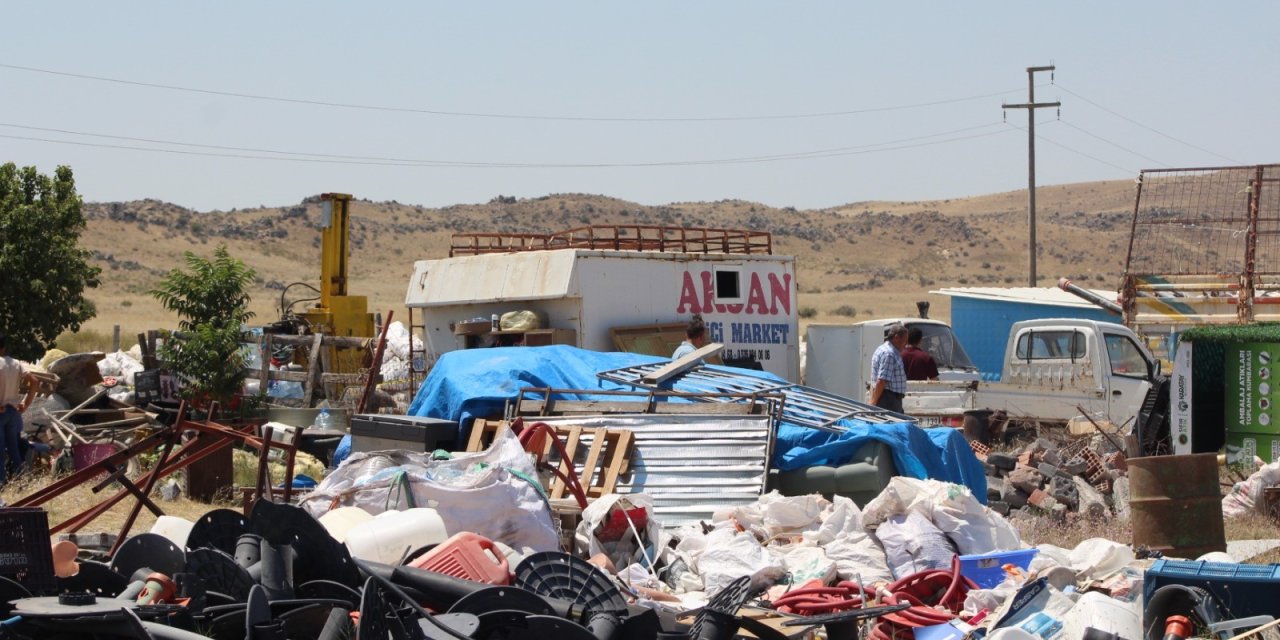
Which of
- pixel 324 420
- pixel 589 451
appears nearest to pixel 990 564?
pixel 589 451

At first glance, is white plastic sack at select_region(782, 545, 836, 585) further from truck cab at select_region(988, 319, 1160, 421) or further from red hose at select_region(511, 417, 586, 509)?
truck cab at select_region(988, 319, 1160, 421)

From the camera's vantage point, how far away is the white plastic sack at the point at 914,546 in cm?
817

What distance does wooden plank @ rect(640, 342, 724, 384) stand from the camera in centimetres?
1113

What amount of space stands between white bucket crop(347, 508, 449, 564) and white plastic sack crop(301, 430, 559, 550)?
0.33m

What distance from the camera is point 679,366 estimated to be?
37.2 ft

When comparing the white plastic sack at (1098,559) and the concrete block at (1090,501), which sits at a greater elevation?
the white plastic sack at (1098,559)

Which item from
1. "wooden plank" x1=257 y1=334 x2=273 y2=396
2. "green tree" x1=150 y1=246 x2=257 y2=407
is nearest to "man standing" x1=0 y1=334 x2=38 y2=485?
"green tree" x1=150 y1=246 x2=257 y2=407

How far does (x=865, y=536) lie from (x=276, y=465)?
727 cm

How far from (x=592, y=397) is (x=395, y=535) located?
4.21 m

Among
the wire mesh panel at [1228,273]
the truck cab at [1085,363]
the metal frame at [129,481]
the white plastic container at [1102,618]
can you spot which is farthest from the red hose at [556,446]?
the wire mesh panel at [1228,273]

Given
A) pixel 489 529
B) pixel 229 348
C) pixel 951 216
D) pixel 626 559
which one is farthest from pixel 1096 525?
pixel 951 216

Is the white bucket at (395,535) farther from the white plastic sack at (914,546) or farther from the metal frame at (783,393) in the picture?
the metal frame at (783,393)

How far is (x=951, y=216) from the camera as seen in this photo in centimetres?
11350

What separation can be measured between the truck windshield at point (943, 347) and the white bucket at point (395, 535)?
12604mm
